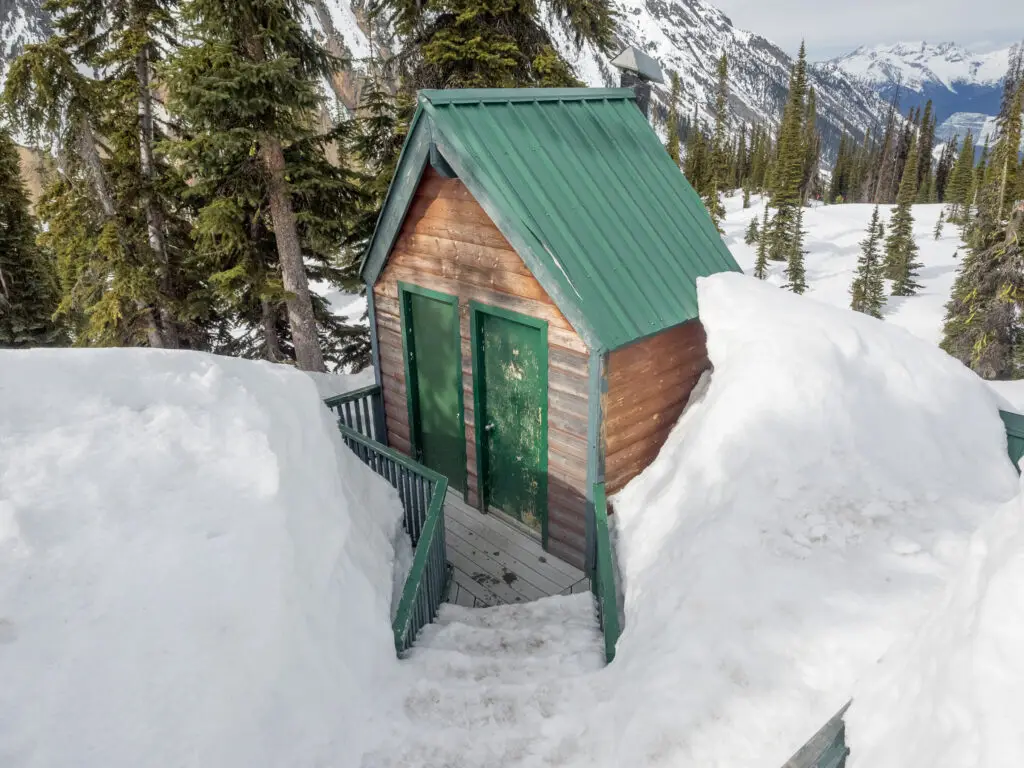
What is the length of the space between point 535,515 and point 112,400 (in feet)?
13.9

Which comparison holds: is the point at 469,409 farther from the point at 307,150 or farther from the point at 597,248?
the point at 307,150

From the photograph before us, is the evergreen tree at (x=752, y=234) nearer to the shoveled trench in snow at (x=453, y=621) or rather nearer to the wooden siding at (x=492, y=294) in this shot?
the wooden siding at (x=492, y=294)

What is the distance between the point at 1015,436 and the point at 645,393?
3080mm

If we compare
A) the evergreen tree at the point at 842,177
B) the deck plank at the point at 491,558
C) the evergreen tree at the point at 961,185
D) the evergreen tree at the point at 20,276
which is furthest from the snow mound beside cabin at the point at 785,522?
the evergreen tree at the point at 842,177

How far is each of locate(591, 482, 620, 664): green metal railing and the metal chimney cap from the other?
219 inches

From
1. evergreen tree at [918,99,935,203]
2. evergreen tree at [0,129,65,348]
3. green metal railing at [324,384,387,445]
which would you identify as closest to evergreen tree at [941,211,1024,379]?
green metal railing at [324,384,387,445]

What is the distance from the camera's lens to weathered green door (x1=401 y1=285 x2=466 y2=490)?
7055mm

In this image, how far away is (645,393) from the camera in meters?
6.07

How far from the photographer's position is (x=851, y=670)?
2.93m

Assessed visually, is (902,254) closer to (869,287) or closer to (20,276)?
(869,287)

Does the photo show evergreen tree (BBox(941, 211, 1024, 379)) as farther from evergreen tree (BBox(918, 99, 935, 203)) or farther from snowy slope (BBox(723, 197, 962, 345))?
evergreen tree (BBox(918, 99, 935, 203))

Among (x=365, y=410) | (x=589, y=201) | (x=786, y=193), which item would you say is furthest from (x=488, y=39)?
(x=786, y=193)

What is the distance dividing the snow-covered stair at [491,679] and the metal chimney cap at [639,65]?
6550 mm

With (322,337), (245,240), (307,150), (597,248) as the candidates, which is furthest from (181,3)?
(597,248)
